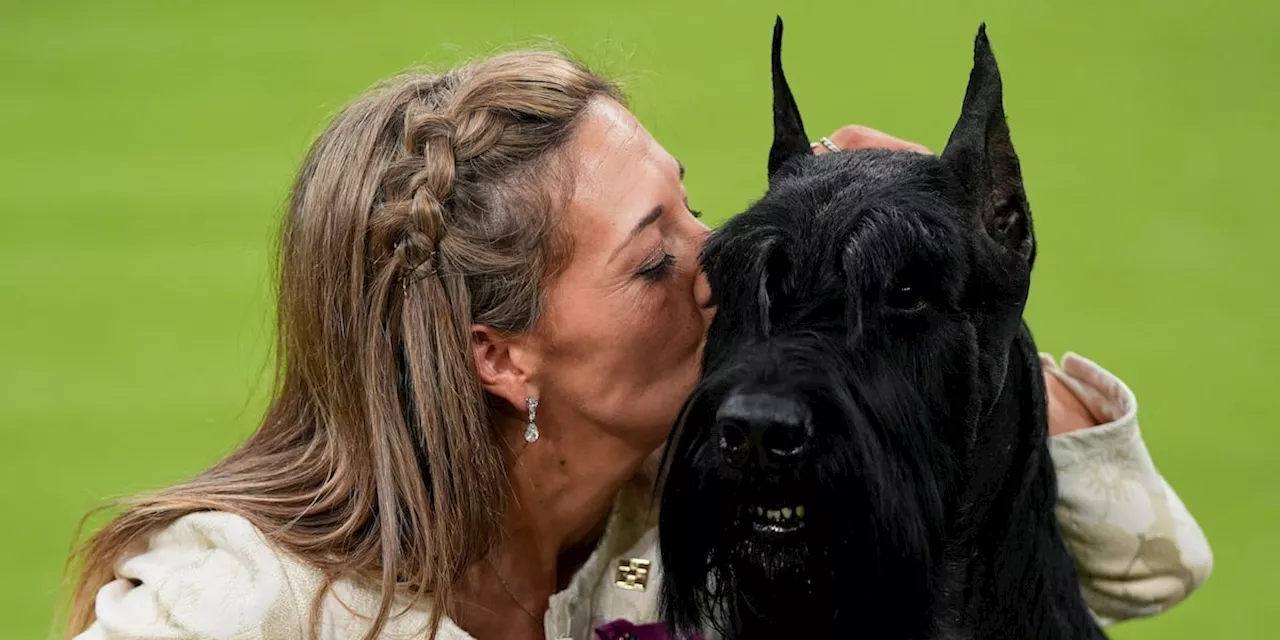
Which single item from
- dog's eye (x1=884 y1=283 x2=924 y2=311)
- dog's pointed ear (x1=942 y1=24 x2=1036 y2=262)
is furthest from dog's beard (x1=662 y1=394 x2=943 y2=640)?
dog's pointed ear (x1=942 y1=24 x2=1036 y2=262)

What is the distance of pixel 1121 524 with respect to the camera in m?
2.75

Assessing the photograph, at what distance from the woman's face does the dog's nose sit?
580 millimetres

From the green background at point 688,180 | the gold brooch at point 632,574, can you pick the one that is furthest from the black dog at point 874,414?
the green background at point 688,180

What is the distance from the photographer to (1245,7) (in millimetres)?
7879

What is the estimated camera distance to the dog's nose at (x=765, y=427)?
207 cm

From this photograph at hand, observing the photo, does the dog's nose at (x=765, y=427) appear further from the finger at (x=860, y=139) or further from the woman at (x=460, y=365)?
the finger at (x=860, y=139)

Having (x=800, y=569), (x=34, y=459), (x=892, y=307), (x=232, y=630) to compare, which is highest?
(x=892, y=307)

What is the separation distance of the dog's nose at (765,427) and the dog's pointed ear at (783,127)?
53cm

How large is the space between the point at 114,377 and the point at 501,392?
153 inches

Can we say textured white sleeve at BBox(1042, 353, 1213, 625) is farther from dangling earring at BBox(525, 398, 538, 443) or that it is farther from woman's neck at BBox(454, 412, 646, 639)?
dangling earring at BBox(525, 398, 538, 443)

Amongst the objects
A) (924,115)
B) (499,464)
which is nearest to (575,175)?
(499,464)

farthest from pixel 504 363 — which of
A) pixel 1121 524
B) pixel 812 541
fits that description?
pixel 1121 524

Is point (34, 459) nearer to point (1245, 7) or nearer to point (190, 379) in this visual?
point (190, 379)

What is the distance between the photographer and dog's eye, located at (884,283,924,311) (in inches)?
86.2
